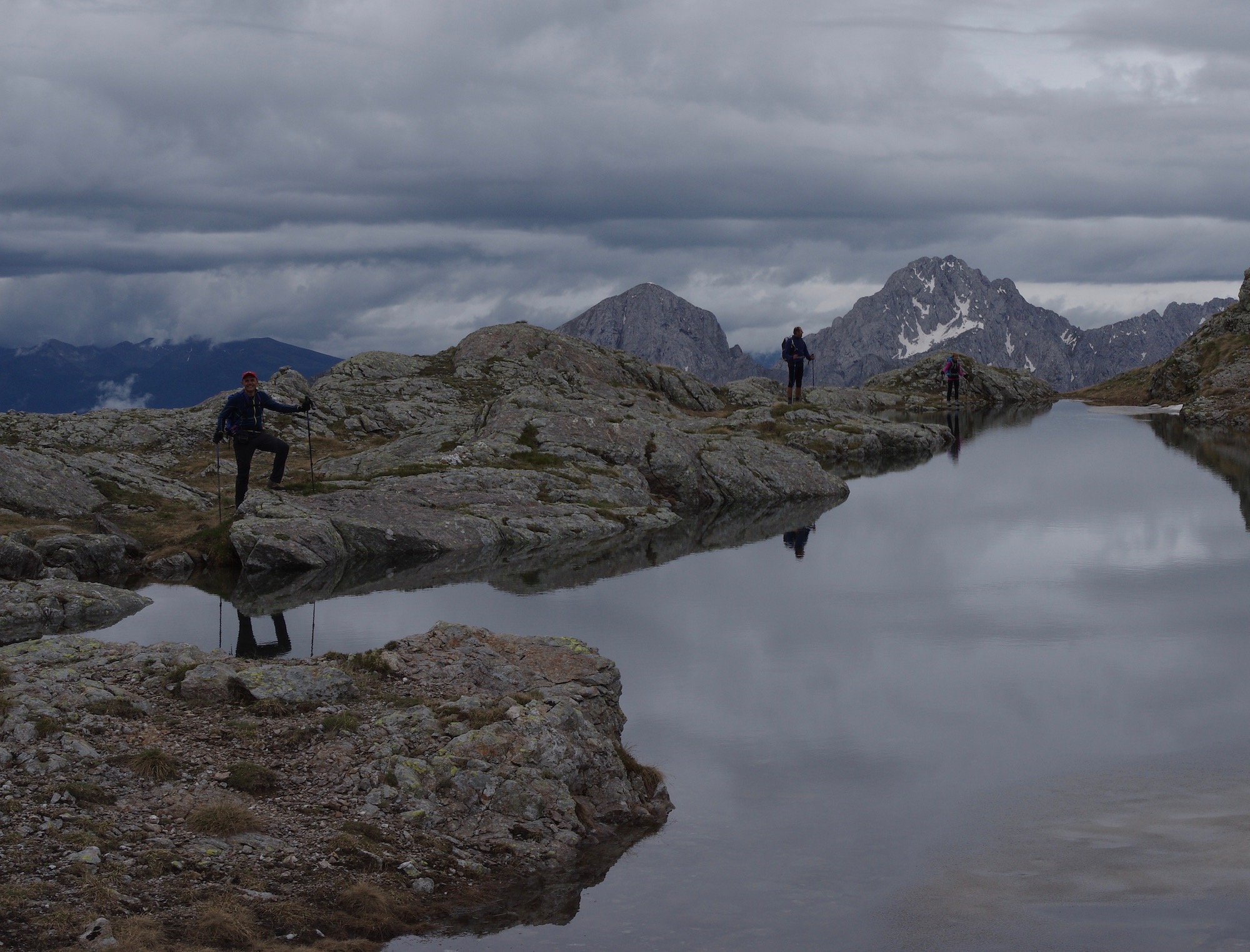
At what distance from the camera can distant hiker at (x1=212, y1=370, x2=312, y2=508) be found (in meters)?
41.2

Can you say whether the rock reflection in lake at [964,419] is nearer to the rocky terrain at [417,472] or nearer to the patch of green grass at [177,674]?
the rocky terrain at [417,472]

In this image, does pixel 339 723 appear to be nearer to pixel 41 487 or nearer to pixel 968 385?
pixel 41 487

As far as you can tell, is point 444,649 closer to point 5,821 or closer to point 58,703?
point 58,703

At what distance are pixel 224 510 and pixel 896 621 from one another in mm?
29900

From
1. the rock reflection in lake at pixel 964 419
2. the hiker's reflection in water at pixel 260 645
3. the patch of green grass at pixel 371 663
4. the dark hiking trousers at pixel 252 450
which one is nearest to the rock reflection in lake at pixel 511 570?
the hiker's reflection in water at pixel 260 645

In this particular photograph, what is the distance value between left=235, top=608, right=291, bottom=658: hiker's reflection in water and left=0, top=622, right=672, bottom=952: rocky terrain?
18.0 feet

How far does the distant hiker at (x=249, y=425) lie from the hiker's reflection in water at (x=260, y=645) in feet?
34.9

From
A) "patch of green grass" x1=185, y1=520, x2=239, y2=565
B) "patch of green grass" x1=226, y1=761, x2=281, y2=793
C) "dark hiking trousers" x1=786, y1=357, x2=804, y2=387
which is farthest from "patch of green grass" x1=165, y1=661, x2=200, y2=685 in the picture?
"dark hiking trousers" x1=786, y1=357, x2=804, y2=387

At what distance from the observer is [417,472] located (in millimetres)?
50594

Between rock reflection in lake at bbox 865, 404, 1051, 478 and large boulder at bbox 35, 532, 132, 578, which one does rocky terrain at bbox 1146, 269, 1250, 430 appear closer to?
rock reflection in lake at bbox 865, 404, 1051, 478

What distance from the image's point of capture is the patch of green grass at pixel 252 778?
17.2 m

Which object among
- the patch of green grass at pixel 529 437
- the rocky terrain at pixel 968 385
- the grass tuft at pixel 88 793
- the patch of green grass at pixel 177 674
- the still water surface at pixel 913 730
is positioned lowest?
the still water surface at pixel 913 730

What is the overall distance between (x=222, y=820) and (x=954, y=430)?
325 feet

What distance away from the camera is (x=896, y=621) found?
Result: 110 ft
